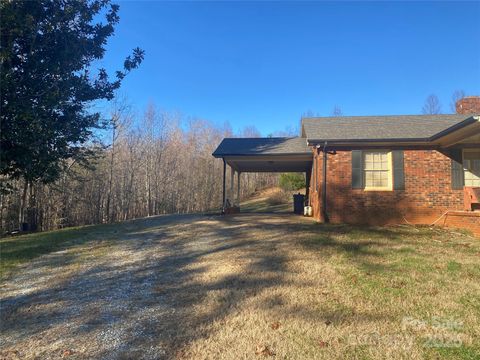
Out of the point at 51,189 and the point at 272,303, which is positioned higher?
the point at 51,189

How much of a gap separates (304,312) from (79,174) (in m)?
20.9

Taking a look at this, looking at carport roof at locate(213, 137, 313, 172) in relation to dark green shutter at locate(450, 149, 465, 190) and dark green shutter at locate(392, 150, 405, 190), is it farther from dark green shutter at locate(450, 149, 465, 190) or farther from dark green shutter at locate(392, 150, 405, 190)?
dark green shutter at locate(450, 149, 465, 190)

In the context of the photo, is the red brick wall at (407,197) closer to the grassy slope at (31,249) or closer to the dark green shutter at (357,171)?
the dark green shutter at (357,171)

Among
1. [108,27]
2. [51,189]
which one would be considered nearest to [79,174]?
[51,189]

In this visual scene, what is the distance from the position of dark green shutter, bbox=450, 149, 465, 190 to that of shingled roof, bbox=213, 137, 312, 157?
487cm

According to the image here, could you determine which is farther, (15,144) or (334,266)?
(15,144)

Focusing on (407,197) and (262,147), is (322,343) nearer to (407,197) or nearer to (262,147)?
(407,197)

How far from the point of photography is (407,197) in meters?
11.0

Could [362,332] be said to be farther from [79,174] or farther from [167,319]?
[79,174]

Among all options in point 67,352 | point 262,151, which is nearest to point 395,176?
point 262,151

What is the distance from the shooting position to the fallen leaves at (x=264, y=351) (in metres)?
3.25

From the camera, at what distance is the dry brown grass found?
341 cm

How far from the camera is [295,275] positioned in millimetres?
5512

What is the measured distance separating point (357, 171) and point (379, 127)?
2.29m
